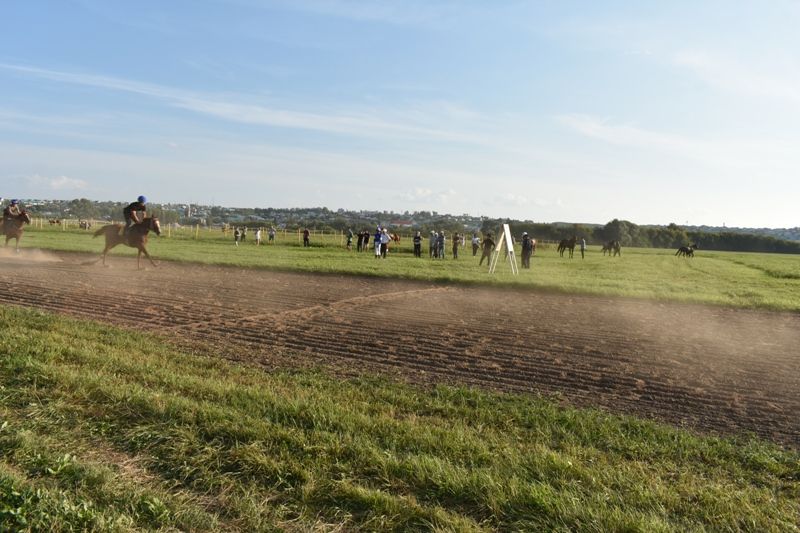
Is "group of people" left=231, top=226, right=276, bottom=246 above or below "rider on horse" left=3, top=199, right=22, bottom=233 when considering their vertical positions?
below

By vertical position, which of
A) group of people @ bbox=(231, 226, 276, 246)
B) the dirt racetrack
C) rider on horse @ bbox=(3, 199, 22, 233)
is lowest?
the dirt racetrack

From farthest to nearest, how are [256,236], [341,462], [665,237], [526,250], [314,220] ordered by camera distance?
[314,220], [665,237], [256,236], [526,250], [341,462]

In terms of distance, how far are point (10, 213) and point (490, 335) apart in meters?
20.7

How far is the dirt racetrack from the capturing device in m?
7.52

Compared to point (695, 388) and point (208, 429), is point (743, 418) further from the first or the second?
point (208, 429)

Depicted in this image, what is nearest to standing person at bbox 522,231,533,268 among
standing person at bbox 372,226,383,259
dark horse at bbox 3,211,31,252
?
standing person at bbox 372,226,383,259

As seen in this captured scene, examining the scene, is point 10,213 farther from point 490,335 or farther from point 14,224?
point 490,335

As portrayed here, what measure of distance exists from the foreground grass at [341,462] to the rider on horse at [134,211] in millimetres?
13768

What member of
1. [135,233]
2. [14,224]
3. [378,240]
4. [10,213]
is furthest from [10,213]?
[378,240]

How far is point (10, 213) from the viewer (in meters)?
22.9

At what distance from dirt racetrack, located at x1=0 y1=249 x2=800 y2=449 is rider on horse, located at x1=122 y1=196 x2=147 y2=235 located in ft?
5.97

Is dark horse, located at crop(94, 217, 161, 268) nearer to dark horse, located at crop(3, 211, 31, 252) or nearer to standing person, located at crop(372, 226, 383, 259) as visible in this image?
dark horse, located at crop(3, 211, 31, 252)

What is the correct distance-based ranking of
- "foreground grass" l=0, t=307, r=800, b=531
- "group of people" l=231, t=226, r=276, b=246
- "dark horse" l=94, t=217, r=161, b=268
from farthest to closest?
"group of people" l=231, t=226, r=276, b=246
"dark horse" l=94, t=217, r=161, b=268
"foreground grass" l=0, t=307, r=800, b=531

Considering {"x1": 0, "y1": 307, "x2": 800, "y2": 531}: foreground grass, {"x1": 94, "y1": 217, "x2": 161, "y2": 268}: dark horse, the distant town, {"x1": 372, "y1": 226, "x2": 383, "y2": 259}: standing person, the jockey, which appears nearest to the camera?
{"x1": 0, "y1": 307, "x2": 800, "y2": 531}: foreground grass
